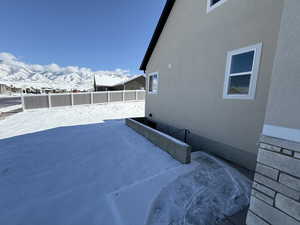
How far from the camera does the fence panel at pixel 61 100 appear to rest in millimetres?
12594

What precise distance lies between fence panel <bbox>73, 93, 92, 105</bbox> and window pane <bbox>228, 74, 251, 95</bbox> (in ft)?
47.4

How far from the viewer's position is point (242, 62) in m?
3.10

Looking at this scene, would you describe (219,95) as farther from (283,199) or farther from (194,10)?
(194,10)

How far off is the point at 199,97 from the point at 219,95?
0.71 metres

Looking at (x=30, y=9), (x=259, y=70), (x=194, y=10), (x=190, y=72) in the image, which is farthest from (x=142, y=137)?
(x=30, y=9)

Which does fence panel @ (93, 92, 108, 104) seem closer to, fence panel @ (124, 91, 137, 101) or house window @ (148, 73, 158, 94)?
fence panel @ (124, 91, 137, 101)

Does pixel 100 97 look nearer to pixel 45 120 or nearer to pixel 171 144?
pixel 45 120

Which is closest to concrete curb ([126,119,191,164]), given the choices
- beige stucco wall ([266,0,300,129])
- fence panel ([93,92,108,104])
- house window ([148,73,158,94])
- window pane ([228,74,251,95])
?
window pane ([228,74,251,95])

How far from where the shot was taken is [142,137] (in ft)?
17.0

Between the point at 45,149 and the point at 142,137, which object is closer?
the point at 45,149

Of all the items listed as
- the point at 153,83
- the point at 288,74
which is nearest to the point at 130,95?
the point at 153,83

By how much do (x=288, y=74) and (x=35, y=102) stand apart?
625 inches

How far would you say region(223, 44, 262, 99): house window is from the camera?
9.25 feet

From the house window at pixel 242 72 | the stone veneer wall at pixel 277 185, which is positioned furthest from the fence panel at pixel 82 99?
the stone veneer wall at pixel 277 185
